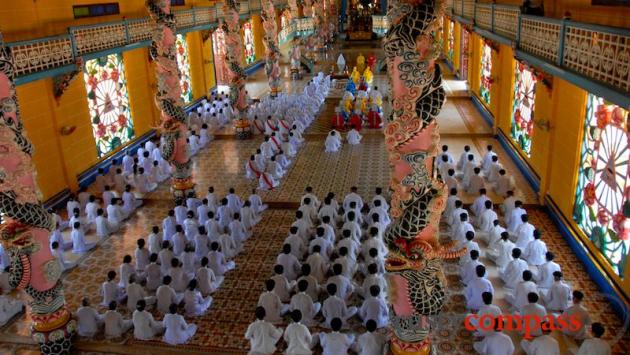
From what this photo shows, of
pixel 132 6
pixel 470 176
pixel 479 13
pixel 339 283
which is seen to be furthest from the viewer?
pixel 132 6

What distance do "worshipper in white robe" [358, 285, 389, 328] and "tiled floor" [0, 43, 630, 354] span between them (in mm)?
923

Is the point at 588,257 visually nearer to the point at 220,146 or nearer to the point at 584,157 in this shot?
the point at 584,157

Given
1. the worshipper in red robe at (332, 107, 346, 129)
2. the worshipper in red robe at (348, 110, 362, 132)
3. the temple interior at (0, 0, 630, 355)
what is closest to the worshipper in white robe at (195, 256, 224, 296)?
the temple interior at (0, 0, 630, 355)

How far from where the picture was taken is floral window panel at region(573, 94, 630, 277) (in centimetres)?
893

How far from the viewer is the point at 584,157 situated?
10.7 m

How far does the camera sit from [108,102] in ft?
58.0

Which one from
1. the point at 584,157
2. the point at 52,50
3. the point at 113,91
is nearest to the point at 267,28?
the point at 113,91

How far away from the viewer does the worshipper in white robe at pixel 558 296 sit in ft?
28.8

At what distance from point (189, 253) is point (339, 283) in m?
3.34

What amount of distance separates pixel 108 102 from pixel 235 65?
478 centimetres

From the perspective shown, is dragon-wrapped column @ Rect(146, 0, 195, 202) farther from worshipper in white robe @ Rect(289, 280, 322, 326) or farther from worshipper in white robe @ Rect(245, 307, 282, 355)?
worshipper in white robe @ Rect(245, 307, 282, 355)

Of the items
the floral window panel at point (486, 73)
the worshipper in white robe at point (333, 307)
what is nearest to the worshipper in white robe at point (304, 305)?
the worshipper in white robe at point (333, 307)

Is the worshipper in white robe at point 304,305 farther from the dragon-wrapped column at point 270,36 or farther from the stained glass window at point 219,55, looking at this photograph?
the stained glass window at point 219,55

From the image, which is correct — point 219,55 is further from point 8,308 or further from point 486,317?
point 486,317
